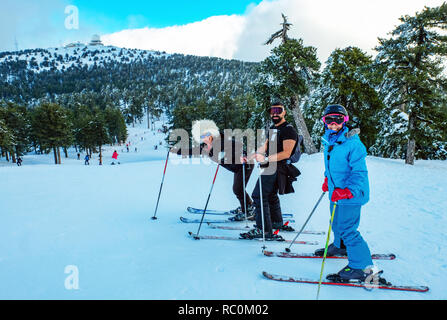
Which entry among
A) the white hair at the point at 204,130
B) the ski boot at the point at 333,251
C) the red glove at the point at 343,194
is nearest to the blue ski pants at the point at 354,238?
the red glove at the point at 343,194

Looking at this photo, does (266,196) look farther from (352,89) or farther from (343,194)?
(352,89)

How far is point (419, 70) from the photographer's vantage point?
1423 cm

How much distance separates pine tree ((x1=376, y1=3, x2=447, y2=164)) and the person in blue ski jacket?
49.4 ft

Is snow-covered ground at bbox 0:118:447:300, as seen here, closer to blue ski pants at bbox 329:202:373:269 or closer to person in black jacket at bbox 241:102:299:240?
blue ski pants at bbox 329:202:373:269

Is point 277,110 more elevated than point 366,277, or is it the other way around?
point 277,110

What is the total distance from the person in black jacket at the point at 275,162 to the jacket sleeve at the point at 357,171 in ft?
3.95

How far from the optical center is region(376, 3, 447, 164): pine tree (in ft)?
45.9

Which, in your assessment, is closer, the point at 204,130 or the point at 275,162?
the point at 275,162

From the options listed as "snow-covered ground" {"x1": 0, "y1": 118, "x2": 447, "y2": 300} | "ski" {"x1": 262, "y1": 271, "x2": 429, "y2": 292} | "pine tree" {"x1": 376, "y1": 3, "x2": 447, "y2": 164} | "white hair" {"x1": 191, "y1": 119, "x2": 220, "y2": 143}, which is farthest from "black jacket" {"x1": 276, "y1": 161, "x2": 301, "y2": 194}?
"pine tree" {"x1": 376, "y1": 3, "x2": 447, "y2": 164}

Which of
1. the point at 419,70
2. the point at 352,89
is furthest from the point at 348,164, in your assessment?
the point at 352,89

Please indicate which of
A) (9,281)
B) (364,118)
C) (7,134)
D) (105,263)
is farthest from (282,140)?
(7,134)

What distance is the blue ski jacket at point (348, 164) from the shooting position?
9.14 feet

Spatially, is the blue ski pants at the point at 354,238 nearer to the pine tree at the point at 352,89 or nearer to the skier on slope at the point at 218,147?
the skier on slope at the point at 218,147

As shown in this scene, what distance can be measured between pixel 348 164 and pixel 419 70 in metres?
16.4
